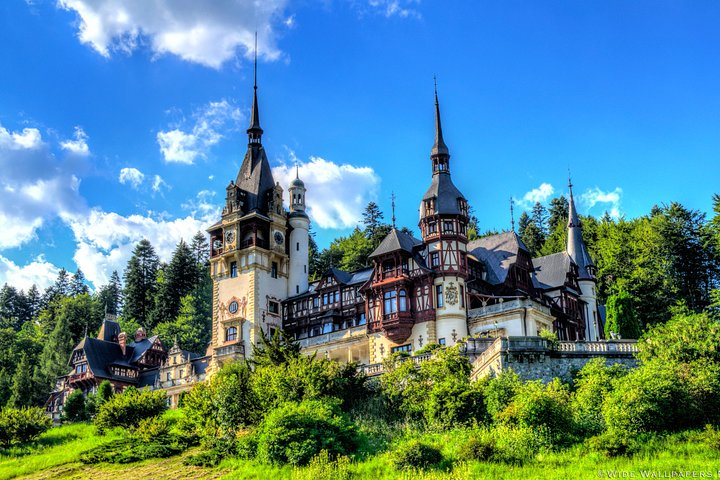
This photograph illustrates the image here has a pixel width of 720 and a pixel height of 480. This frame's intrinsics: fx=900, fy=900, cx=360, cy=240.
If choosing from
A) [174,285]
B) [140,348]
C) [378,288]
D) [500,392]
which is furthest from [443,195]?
[174,285]

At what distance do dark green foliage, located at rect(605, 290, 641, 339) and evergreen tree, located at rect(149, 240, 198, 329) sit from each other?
57733 mm

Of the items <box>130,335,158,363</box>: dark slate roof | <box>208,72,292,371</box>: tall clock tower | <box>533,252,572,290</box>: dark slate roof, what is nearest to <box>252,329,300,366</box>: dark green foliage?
<box>208,72,292,371</box>: tall clock tower

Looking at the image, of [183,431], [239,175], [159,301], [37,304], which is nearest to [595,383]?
[183,431]

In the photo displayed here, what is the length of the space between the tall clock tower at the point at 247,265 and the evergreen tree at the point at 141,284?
36695mm

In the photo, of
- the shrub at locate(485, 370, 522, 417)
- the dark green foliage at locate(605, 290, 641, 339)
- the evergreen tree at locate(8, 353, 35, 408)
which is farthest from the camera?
the evergreen tree at locate(8, 353, 35, 408)

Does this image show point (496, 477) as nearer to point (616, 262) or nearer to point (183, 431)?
point (183, 431)

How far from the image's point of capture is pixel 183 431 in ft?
161

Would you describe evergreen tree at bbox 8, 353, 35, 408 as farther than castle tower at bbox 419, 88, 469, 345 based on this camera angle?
Yes

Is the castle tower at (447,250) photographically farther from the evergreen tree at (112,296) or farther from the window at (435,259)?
the evergreen tree at (112,296)

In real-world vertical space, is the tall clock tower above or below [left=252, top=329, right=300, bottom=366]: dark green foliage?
above

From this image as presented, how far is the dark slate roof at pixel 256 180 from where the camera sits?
71.8 metres

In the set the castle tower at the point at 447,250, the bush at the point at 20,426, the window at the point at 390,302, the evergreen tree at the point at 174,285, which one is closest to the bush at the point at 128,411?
the bush at the point at 20,426

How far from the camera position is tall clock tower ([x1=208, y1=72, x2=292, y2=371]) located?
6794cm

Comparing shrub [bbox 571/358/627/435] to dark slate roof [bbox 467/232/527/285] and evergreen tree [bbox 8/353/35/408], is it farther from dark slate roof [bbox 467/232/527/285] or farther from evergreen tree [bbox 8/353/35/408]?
evergreen tree [bbox 8/353/35/408]
